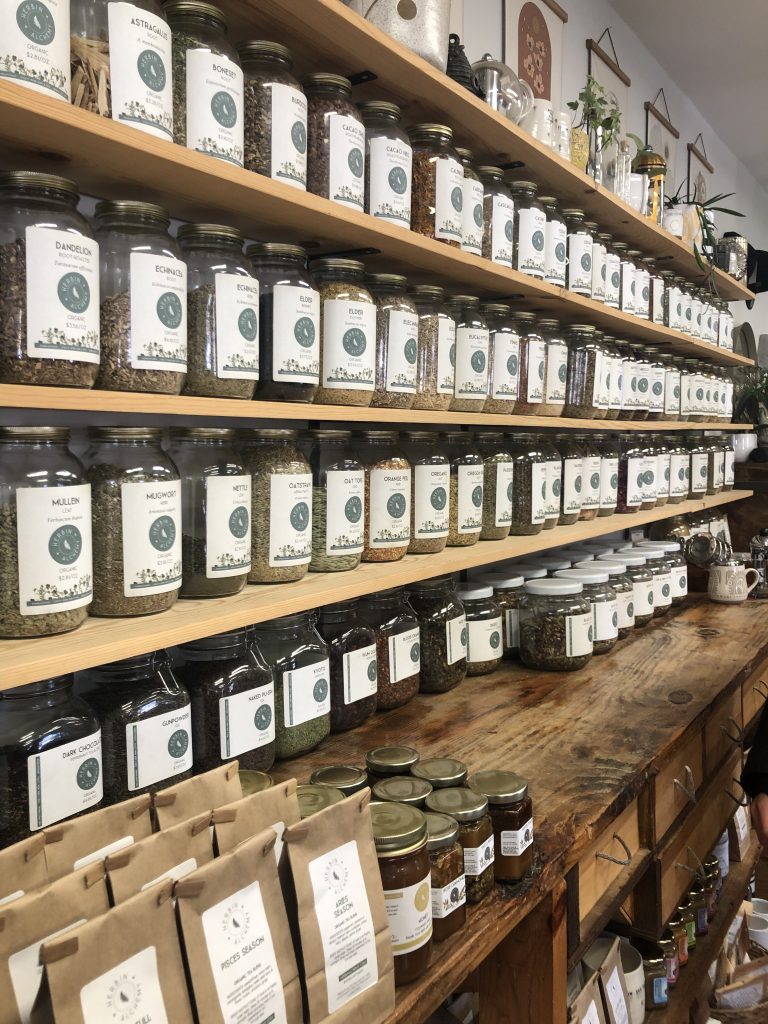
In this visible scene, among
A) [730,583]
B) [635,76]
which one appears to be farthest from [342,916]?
[635,76]

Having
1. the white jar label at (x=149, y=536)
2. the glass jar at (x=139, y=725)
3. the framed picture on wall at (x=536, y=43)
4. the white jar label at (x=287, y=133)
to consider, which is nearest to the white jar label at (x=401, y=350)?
the white jar label at (x=287, y=133)

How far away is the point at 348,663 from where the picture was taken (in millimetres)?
1464

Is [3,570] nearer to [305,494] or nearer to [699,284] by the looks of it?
[305,494]

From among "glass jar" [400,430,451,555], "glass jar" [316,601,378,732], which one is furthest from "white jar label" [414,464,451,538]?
"glass jar" [316,601,378,732]

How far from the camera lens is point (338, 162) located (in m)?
1.25

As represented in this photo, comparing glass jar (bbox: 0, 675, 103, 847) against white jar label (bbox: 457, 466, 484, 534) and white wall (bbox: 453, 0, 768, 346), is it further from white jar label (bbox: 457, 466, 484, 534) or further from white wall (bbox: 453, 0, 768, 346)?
white wall (bbox: 453, 0, 768, 346)

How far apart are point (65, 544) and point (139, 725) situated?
0.90 feet

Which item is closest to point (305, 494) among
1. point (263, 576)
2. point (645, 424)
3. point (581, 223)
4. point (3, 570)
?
point (263, 576)

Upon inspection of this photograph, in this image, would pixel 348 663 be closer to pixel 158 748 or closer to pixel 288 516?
pixel 288 516

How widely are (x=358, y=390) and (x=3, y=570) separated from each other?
64cm

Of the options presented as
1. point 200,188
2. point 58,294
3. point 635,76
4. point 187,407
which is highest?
point 635,76

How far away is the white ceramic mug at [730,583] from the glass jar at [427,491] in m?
1.69

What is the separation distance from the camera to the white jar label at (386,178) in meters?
1.35

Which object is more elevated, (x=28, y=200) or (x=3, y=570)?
(x=28, y=200)
